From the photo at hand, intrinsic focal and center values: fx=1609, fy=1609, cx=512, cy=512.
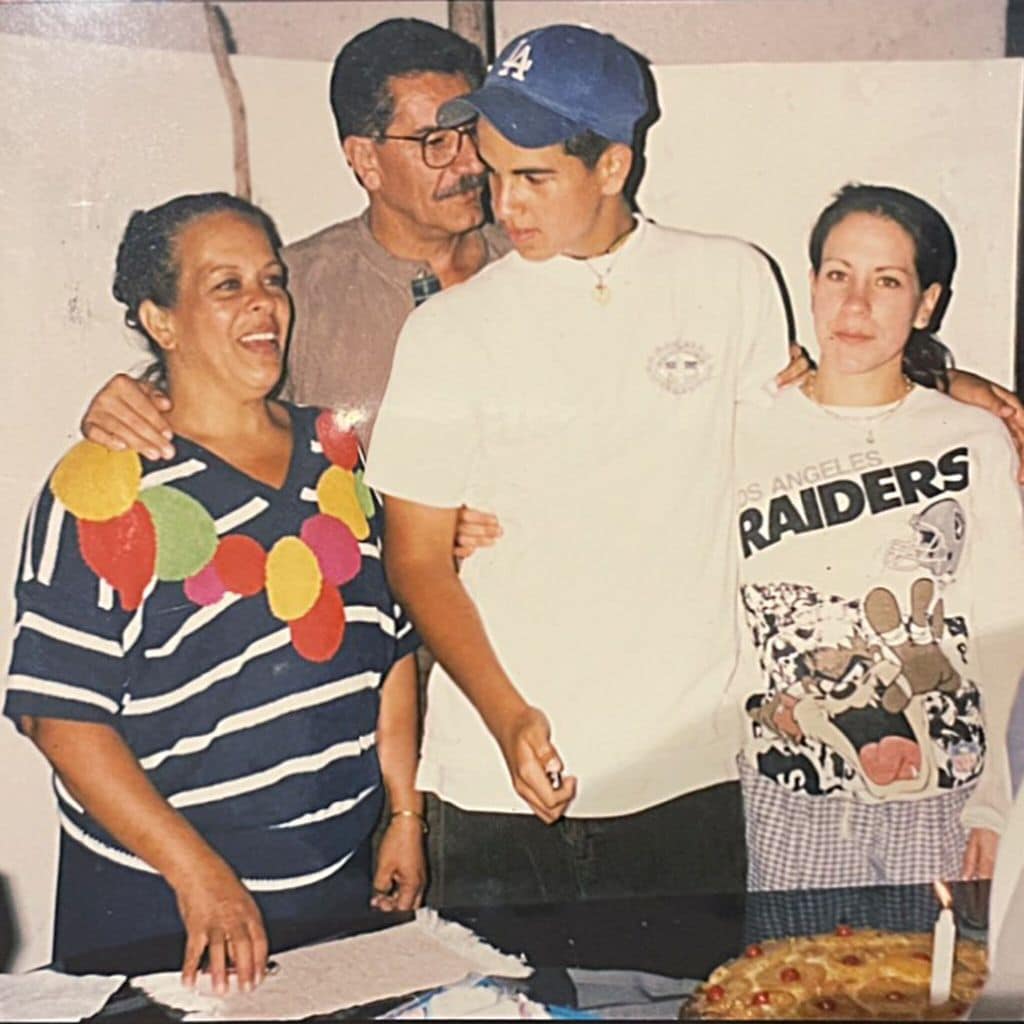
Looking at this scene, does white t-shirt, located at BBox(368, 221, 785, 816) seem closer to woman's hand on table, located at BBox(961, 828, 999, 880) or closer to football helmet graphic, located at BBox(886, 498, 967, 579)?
football helmet graphic, located at BBox(886, 498, 967, 579)

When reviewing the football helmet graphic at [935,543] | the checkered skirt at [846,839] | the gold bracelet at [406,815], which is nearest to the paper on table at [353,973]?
the gold bracelet at [406,815]

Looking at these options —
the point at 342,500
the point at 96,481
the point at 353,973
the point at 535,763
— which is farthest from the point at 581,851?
the point at 96,481

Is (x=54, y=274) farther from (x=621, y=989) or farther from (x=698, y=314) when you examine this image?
(x=621, y=989)

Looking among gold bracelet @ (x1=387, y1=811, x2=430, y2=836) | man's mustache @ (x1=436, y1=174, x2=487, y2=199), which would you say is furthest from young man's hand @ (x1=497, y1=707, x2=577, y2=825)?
man's mustache @ (x1=436, y1=174, x2=487, y2=199)

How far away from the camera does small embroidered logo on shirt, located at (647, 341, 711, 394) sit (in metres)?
1.90

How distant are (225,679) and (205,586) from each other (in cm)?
11

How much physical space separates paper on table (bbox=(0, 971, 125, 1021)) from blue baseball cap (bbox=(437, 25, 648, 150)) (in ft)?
3.58

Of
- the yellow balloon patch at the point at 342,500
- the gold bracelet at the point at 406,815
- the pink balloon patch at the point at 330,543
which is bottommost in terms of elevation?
the gold bracelet at the point at 406,815

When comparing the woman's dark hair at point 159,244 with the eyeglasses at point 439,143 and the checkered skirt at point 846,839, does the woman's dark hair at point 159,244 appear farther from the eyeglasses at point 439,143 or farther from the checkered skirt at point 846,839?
the checkered skirt at point 846,839

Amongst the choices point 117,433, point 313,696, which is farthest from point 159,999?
point 117,433

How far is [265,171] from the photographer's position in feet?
6.08

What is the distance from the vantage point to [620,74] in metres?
1.87

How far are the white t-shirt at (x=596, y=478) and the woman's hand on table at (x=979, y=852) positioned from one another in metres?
0.33

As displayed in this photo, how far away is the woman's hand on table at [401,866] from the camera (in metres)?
1.94
